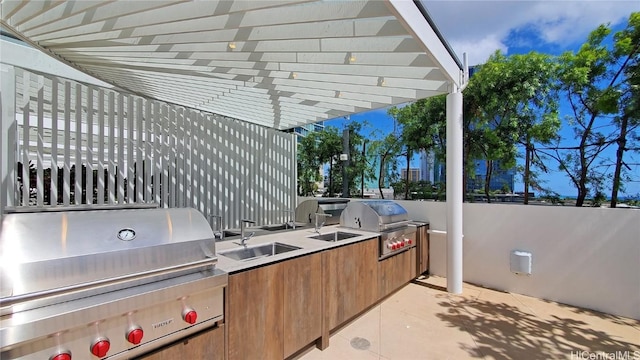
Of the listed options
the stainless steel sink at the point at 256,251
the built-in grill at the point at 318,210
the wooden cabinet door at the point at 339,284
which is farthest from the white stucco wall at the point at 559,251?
the stainless steel sink at the point at 256,251

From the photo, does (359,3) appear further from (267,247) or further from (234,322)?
(234,322)

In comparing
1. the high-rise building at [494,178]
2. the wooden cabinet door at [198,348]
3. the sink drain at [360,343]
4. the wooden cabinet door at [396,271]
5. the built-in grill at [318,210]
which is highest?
the high-rise building at [494,178]

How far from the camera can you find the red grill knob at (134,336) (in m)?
1.41

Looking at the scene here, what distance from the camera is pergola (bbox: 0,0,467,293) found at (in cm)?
234

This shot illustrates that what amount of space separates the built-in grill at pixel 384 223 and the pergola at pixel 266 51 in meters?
0.67

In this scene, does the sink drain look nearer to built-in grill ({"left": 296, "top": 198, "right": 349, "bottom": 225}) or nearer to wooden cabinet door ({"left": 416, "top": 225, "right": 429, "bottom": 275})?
built-in grill ({"left": 296, "top": 198, "right": 349, "bottom": 225})

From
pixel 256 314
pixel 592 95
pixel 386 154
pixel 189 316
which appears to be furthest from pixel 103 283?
pixel 592 95

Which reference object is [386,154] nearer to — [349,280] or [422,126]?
[422,126]

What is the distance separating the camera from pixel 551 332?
2.95 metres

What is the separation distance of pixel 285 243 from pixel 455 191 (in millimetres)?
2639

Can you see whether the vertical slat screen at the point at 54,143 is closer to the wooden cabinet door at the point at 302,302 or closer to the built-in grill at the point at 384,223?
the wooden cabinet door at the point at 302,302

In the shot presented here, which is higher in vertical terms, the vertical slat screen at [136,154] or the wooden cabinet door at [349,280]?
the vertical slat screen at [136,154]

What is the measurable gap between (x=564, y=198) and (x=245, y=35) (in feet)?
16.9

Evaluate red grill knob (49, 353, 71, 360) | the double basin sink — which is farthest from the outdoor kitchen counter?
red grill knob (49, 353, 71, 360)
